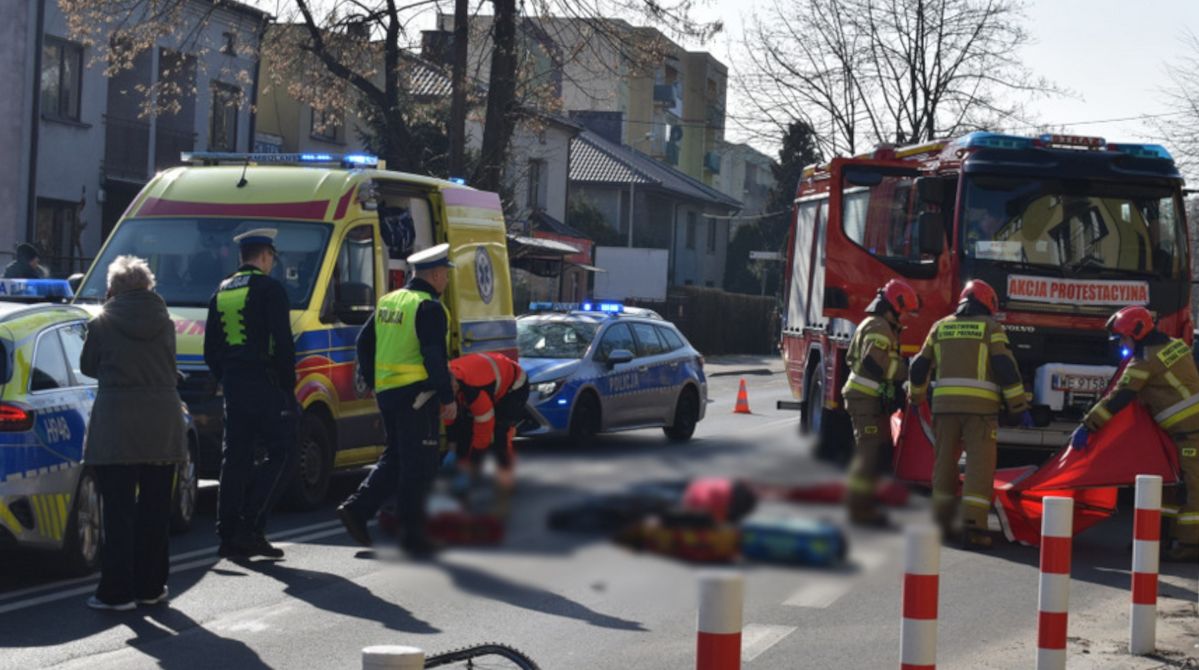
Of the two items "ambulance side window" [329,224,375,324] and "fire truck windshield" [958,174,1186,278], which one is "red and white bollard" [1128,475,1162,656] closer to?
"fire truck windshield" [958,174,1186,278]

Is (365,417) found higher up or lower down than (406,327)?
lower down

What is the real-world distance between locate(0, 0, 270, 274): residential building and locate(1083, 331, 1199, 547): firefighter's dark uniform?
20.1 m

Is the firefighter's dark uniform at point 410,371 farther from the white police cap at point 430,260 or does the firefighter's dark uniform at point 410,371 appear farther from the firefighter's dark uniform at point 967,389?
the firefighter's dark uniform at point 967,389

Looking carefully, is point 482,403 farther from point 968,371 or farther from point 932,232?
point 932,232

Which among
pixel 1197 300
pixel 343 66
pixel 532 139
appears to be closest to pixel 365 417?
pixel 343 66

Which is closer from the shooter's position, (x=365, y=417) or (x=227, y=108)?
(x=365, y=417)

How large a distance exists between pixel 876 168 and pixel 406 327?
12.3 metres

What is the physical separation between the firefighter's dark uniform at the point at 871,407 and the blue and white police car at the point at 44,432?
599cm

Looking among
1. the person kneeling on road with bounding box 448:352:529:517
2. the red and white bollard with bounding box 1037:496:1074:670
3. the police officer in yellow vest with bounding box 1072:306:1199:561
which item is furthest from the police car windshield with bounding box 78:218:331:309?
the person kneeling on road with bounding box 448:352:529:517

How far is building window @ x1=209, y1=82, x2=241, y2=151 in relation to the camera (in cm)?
3703

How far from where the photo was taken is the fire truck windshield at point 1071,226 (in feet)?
44.9

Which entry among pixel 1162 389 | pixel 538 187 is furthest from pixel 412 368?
pixel 538 187

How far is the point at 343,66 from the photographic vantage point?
27250 mm

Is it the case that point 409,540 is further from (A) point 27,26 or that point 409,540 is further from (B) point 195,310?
(A) point 27,26
